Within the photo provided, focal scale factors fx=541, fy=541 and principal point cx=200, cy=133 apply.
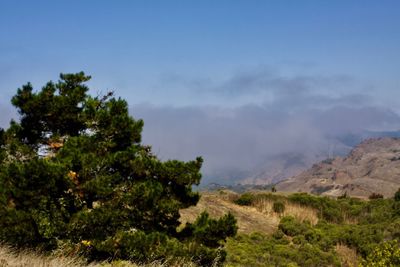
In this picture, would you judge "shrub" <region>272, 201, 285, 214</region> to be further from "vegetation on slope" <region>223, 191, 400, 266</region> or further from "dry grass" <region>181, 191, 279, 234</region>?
"vegetation on slope" <region>223, 191, 400, 266</region>

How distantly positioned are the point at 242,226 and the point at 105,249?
793 inches

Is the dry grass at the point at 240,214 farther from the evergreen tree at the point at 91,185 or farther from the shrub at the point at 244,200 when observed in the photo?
the evergreen tree at the point at 91,185

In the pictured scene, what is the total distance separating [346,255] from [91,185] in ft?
68.9

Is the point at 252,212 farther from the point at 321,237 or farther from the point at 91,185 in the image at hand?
the point at 91,185

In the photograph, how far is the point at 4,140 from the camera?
49.1 ft

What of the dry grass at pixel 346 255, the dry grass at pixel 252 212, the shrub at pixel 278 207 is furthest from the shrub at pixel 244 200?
the dry grass at pixel 346 255

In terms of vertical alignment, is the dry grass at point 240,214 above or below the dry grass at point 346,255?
above

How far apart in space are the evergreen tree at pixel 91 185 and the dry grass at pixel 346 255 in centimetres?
1600

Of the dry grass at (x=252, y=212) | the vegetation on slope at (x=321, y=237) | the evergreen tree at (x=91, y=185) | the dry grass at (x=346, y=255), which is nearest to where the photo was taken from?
the evergreen tree at (x=91, y=185)

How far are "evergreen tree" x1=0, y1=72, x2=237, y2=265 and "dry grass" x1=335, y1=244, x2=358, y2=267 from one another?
16.0 metres

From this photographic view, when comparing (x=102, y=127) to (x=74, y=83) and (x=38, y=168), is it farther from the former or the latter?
(x=38, y=168)

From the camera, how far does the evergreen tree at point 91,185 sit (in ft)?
40.5

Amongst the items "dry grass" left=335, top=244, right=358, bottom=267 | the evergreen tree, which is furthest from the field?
the evergreen tree

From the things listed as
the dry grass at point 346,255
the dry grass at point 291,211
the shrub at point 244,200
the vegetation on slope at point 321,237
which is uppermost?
the shrub at point 244,200
